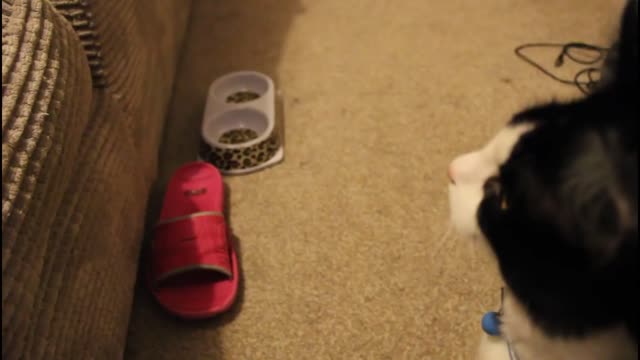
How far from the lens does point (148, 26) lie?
3.87 ft

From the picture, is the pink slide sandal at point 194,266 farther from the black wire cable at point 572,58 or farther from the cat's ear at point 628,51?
the black wire cable at point 572,58

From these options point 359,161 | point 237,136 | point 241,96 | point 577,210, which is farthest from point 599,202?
point 241,96

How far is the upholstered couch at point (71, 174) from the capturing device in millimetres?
603

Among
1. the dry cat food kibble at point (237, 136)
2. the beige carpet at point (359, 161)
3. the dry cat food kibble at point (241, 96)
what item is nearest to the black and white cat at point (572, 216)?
the beige carpet at point (359, 161)

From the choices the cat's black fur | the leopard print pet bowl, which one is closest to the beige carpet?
the leopard print pet bowl

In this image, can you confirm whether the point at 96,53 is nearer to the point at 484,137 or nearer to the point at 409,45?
the point at 484,137

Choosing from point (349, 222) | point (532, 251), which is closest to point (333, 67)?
point (349, 222)

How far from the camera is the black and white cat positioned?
498 mm

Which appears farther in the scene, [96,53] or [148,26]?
[148,26]

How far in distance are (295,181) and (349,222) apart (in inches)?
6.5

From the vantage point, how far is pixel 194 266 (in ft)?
3.41

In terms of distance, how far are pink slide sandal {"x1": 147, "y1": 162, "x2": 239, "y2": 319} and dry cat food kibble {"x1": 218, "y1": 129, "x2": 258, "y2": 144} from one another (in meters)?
0.28

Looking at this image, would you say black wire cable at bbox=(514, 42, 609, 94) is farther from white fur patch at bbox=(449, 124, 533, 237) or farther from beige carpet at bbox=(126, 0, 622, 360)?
white fur patch at bbox=(449, 124, 533, 237)

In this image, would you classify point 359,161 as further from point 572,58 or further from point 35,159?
point 35,159
